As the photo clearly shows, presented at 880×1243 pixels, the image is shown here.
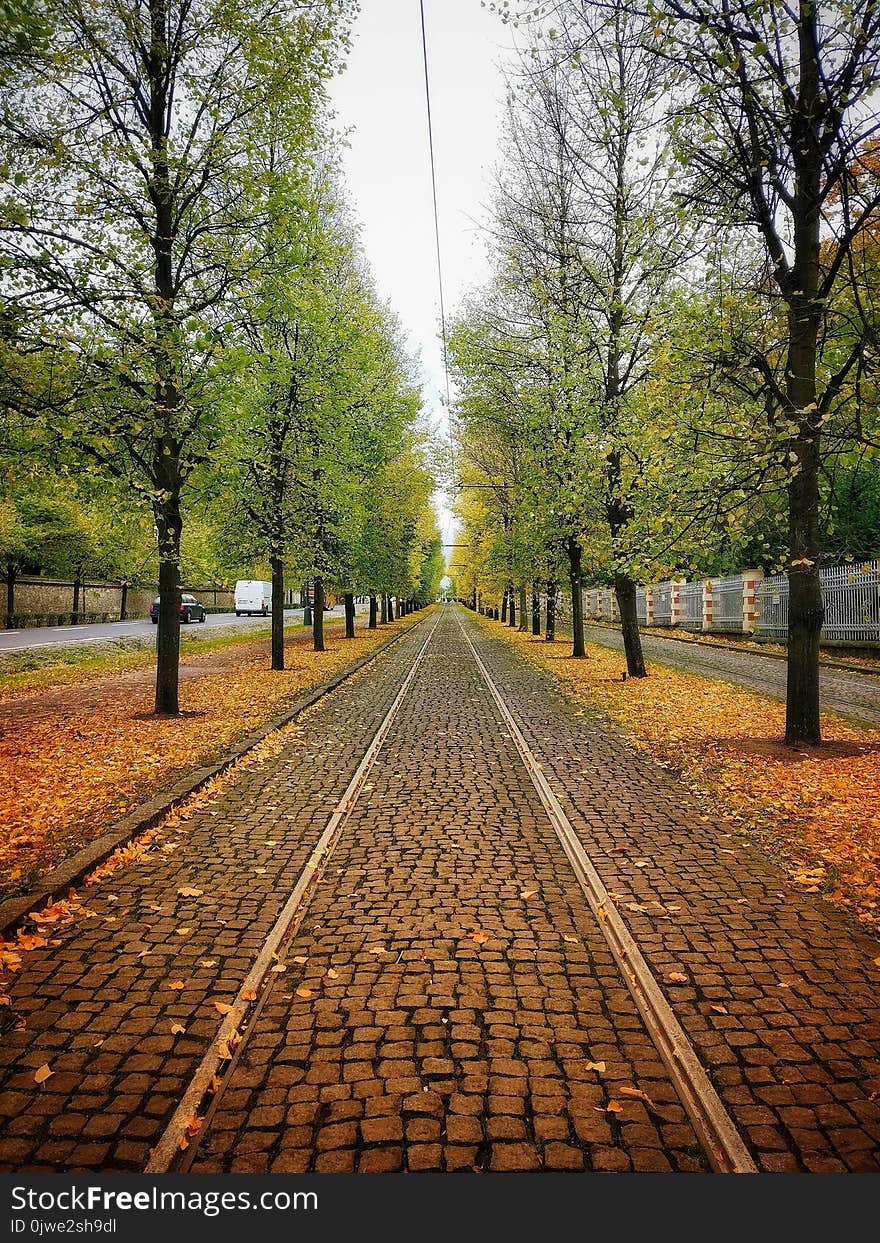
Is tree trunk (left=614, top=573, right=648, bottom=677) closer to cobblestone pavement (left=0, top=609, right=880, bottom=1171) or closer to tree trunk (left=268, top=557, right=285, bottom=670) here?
tree trunk (left=268, top=557, right=285, bottom=670)

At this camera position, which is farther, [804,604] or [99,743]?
[99,743]

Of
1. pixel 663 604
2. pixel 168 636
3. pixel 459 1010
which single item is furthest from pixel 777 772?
pixel 663 604

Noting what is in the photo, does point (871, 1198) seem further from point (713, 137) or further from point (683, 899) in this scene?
point (713, 137)

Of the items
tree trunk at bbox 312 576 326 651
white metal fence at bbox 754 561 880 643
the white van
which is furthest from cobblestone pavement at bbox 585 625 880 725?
the white van

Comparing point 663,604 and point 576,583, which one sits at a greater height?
point 576,583

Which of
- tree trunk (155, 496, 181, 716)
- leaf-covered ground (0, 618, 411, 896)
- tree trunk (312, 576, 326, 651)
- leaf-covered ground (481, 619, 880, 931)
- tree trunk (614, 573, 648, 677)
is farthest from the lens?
tree trunk (312, 576, 326, 651)

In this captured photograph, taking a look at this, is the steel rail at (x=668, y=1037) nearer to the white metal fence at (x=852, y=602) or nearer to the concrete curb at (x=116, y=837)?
the concrete curb at (x=116, y=837)

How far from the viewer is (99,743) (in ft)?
30.1

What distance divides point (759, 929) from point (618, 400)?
11.6 m

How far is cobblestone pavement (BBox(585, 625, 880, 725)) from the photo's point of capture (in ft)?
39.1

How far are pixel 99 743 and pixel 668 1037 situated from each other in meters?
8.03

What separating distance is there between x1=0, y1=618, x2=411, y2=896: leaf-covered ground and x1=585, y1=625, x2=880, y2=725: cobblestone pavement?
28.9 ft

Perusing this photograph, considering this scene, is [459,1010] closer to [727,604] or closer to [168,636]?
[168,636]

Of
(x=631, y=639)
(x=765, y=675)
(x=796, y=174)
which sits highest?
(x=796, y=174)
